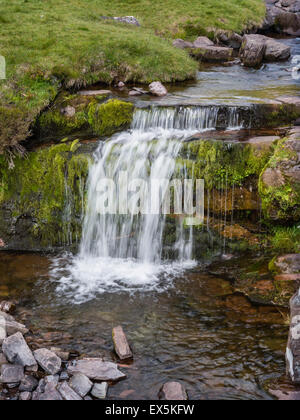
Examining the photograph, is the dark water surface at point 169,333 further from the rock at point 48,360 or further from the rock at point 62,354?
the rock at point 48,360

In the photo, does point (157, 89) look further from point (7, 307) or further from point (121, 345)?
point (121, 345)

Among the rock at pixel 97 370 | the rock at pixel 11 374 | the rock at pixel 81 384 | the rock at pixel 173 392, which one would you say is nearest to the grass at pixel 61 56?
the rock at pixel 11 374

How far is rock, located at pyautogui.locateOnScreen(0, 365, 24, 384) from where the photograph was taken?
6.47 m

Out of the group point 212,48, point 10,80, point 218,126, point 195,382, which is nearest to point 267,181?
point 218,126

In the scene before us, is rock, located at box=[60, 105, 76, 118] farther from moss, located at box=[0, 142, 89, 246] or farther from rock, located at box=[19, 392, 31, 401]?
rock, located at box=[19, 392, 31, 401]

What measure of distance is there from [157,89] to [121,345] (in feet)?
29.3

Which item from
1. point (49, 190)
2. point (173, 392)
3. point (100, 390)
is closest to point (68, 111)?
point (49, 190)

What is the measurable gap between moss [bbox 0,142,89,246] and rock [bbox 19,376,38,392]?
505cm

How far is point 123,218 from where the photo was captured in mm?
11031

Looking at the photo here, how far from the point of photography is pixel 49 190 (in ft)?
37.1

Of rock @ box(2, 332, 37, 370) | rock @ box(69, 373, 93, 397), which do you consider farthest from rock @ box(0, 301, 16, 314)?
rock @ box(69, 373, 93, 397)

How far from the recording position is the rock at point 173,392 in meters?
6.41

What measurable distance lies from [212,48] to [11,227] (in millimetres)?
13012
